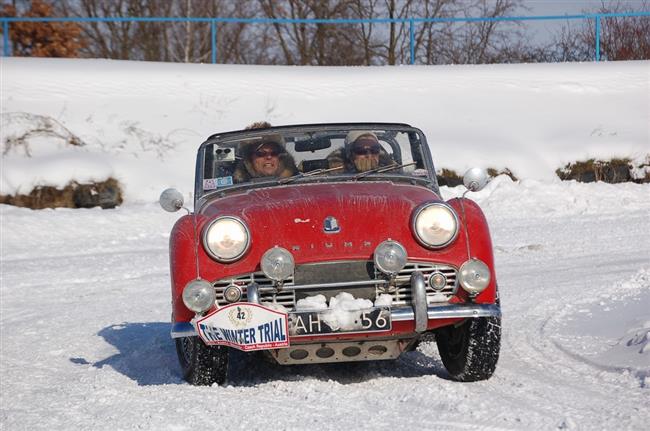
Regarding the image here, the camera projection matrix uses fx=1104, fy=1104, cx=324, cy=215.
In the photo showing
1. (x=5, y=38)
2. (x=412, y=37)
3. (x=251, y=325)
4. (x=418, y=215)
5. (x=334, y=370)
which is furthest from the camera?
(x=412, y=37)

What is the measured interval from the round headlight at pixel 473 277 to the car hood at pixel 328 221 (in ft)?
0.74

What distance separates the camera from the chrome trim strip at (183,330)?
16.9ft

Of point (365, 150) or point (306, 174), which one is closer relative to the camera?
point (306, 174)

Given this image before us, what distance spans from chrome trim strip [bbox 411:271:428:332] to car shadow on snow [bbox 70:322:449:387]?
0.70 metres

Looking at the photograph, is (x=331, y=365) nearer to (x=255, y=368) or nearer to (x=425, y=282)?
(x=255, y=368)

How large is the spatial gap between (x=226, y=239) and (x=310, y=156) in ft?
3.97

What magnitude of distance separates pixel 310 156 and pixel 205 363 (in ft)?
4.82

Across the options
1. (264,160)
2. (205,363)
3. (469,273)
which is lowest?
(205,363)

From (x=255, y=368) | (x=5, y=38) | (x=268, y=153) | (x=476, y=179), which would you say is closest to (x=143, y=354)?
(x=255, y=368)

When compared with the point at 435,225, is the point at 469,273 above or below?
below

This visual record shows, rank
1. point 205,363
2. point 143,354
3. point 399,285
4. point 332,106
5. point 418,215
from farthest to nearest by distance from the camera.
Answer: point 332,106
point 143,354
point 205,363
point 418,215
point 399,285

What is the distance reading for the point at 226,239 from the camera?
5.23 m

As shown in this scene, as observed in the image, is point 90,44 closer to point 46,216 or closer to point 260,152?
point 46,216

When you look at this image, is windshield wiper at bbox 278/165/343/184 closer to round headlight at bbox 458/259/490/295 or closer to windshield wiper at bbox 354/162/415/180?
windshield wiper at bbox 354/162/415/180
